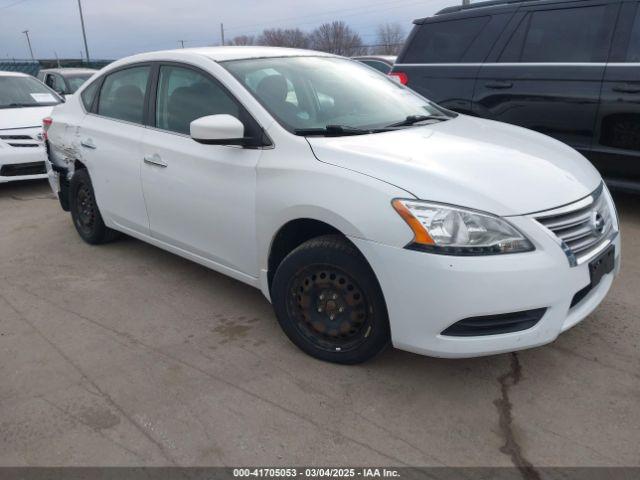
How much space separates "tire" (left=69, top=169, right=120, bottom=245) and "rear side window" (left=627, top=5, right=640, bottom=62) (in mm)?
4532

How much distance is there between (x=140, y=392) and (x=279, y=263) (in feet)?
3.19

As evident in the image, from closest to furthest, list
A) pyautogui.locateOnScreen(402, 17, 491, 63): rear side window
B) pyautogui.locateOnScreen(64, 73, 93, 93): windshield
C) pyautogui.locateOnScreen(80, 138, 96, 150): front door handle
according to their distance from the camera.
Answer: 1. pyautogui.locateOnScreen(80, 138, 96, 150): front door handle
2. pyautogui.locateOnScreen(402, 17, 491, 63): rear side window
3. pyautogui.locateOnScreen(64, 73, 93, 93): windshield

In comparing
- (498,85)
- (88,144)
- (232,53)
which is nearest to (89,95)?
(88,144)

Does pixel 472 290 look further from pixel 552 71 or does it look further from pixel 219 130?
pixel 552 71

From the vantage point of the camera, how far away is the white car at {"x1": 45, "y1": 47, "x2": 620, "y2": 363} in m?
2.46

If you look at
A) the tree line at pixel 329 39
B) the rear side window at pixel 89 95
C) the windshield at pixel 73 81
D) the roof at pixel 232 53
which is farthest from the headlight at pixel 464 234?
the tree line at pixel 329 39

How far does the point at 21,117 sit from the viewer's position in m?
7.48

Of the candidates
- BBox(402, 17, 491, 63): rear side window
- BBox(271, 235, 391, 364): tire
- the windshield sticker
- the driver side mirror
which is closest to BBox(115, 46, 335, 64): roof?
the driver side mirror

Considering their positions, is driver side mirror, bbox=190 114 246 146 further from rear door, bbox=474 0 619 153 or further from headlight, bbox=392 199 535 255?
rear door, bbox=474 0 619 153

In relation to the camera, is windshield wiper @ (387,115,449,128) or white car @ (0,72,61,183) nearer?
windshield wiper @ (387,115,449,128)

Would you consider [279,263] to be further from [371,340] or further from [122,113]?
[122,113]

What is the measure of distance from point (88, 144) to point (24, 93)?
487cm

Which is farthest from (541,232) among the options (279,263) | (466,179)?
(279,263)

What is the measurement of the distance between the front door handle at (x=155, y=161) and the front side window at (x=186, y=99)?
7.9 inches
